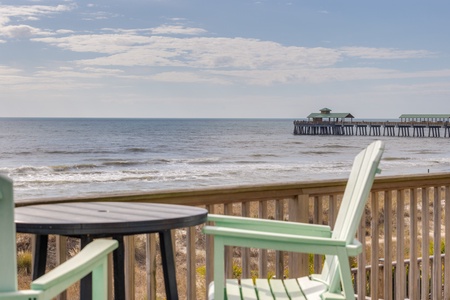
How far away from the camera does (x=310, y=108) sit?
73.2 meters

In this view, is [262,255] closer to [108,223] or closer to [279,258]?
[279,258]

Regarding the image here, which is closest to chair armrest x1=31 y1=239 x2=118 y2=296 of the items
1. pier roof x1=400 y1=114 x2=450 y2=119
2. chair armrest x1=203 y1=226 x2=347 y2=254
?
chair armrest x1=203 y1=226 x2=347 y2=254

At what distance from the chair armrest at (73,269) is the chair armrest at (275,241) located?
0.43m

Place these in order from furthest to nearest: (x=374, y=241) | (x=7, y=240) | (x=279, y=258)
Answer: (x=374, y=241) → (x=279, y=258) → (x=7, y=240)

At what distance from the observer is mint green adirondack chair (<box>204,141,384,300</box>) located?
2.12 m

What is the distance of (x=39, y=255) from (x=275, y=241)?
0.90 metres

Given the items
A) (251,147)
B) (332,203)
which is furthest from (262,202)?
(251,147)

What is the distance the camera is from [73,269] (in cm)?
157

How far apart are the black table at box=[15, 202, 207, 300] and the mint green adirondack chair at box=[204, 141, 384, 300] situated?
0.51 feet

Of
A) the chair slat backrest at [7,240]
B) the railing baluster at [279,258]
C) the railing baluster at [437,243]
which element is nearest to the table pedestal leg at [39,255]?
the chair slat backrest at [7,240]

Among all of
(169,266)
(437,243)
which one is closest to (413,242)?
(437,243)

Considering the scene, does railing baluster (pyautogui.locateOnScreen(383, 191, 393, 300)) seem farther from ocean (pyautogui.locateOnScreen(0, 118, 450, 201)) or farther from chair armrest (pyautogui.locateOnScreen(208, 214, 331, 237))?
ocean (pyautogui.locateOnScreen(0, 118, 450, 201))

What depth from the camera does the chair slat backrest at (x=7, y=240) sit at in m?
1.38

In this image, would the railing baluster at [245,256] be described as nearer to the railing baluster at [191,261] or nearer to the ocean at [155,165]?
the railing baluster at [191,261]
